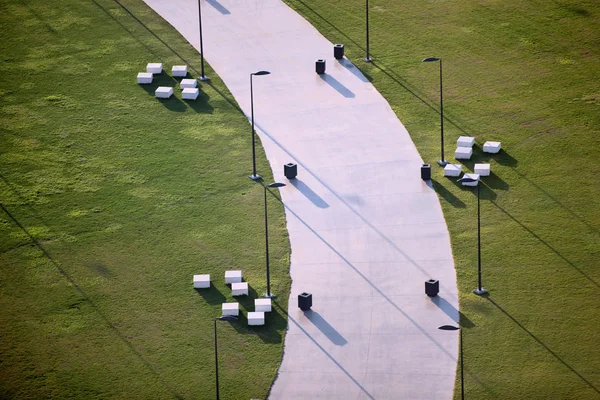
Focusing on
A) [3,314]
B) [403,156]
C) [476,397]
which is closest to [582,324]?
[476,397]

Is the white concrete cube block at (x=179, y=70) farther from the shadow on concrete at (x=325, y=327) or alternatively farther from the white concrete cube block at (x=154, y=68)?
the shadow on concrete at (x=325, y=327)

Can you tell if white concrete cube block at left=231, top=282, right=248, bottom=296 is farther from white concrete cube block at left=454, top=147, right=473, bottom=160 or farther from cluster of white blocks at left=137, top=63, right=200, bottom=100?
cluster of white blocks at left=137, top=63, right=200, bottom=100

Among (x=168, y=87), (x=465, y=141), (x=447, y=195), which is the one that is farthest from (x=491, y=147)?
(x=168, y=87)

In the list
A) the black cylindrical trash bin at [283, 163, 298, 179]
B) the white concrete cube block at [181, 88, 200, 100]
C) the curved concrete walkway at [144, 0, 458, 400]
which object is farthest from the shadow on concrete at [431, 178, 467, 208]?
the white concrete cube block at [181, 88, 200, 100]

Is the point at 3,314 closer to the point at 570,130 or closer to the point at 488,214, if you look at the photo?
the point at 488,214

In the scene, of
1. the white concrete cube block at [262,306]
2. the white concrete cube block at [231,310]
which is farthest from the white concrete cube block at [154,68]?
the white concrete cube block at [262,306]

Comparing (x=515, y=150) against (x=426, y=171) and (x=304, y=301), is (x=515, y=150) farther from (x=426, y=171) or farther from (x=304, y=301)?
(x=304, y=301)
